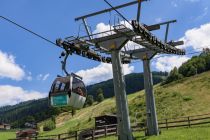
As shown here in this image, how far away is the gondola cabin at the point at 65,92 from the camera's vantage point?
65.6 ft

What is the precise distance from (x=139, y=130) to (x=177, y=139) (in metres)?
11.1

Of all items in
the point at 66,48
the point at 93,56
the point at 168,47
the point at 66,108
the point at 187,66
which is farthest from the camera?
the point at 187,66

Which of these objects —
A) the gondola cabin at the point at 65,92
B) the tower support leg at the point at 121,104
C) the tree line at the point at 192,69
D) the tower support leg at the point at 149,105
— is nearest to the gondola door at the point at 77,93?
the gondola cabin at the point at 65,92

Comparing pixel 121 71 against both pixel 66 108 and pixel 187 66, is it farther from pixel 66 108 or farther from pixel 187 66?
pixel 187 66

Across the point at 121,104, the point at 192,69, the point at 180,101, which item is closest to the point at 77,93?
the point at 121,104

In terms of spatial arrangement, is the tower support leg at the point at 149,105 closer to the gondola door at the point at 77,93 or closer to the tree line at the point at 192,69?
the gondola door at the point at 77,93

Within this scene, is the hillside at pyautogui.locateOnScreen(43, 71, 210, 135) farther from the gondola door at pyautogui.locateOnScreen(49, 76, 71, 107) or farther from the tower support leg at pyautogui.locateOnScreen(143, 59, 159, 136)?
the gondola door at pyautogui.locateOnScreen(49, 76, 71, 107)

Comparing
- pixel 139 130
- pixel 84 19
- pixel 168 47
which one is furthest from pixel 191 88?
pixel 84 19

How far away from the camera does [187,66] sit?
375 feet

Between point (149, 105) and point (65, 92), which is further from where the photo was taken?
point (149, 105)

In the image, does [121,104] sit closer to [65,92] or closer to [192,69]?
[65,92]

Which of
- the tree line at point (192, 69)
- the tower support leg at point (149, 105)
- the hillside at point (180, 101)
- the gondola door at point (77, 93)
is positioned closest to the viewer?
the gondola door at point (77, 93)

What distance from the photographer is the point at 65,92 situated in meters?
20.1

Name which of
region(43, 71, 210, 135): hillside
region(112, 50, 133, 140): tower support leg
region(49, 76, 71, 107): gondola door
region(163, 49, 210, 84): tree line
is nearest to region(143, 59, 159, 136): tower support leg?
region(112, 50, 133, 140): tower support leg
